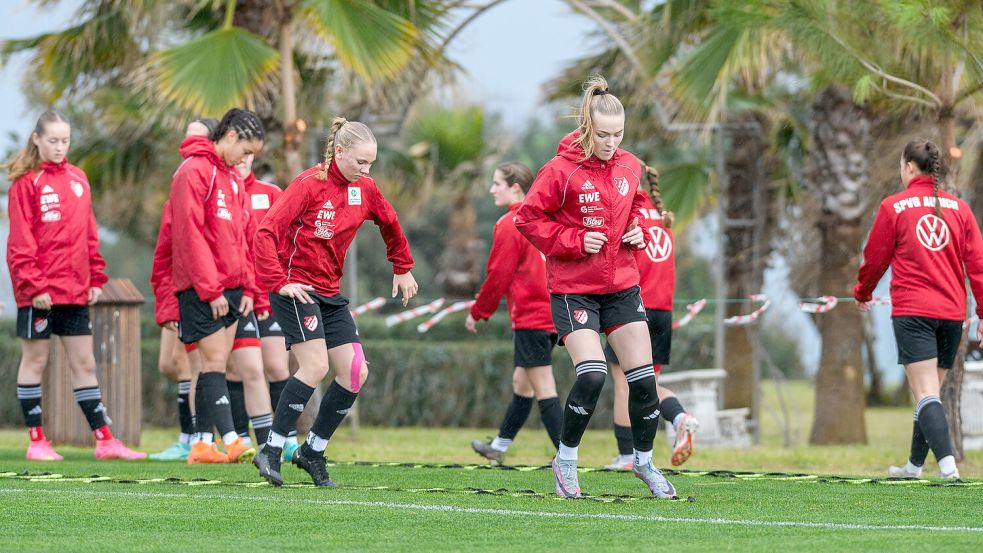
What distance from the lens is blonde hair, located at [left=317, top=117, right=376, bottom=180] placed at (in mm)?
6887

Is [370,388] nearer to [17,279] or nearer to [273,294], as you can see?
[17,279]

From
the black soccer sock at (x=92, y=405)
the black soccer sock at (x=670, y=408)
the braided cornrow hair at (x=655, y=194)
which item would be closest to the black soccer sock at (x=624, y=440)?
the black soccer sock at (x=670, y=408)

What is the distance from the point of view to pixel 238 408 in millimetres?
9477

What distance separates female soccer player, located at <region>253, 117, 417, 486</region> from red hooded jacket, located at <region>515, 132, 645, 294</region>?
89cm

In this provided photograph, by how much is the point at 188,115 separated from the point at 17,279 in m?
4.18

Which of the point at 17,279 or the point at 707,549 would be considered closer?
the point at 707,549

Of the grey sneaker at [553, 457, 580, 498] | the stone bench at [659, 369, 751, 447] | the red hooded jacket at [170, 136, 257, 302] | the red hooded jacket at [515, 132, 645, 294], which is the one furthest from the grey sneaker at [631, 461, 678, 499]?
the stone bench at [659, 369, 751, 447]

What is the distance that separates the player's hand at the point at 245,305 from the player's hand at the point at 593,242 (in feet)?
9.41

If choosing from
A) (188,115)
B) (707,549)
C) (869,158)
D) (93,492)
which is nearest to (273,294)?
(93,492)

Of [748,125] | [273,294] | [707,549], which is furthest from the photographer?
[748,125]

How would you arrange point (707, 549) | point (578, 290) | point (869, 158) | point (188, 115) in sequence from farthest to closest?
point (869, 158) → point (188, 115) → point (578, 290) → point (707, 549)

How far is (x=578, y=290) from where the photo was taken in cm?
651

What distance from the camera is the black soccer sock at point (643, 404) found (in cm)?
656

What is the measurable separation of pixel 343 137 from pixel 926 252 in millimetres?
3289
